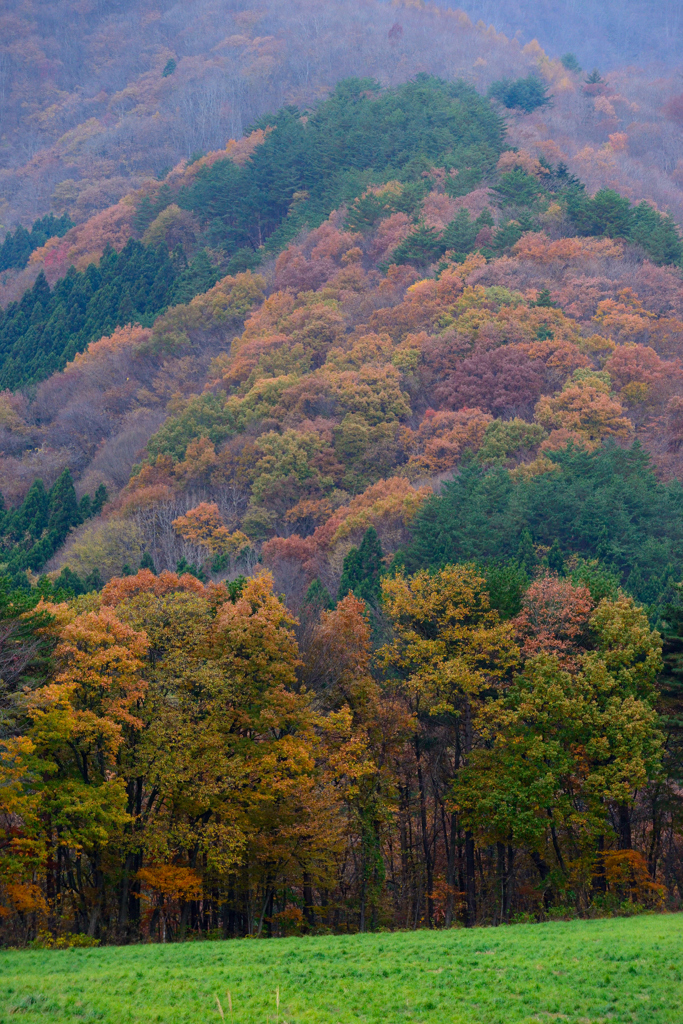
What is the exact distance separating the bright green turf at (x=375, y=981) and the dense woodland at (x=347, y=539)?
6402 millimetres

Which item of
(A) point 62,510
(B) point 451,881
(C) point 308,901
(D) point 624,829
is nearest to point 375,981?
(C) point 308,901

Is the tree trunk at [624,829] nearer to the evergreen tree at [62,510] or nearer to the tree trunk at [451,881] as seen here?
the tree trunk at [451,881]

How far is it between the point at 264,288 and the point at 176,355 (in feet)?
37.4

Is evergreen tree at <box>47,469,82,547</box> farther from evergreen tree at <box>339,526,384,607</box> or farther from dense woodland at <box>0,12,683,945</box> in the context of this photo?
evergreen tree at <box>339,526,384,607</box>

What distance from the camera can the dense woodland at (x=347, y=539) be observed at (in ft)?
95.3

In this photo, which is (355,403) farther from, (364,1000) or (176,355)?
(364,1000)

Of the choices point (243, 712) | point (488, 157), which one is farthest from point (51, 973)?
point (488, 157)

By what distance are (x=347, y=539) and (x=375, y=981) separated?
1628 inches

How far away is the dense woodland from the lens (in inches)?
1144

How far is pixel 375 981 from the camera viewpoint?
18.1 m

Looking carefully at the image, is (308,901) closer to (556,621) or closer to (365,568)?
(556,621)

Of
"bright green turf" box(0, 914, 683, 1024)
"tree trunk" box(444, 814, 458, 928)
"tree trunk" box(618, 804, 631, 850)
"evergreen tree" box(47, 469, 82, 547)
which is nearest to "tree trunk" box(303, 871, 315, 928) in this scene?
"tree trunk" box(444, 814, 458, 928)

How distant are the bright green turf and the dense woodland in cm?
640

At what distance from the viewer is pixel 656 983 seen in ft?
55.2
